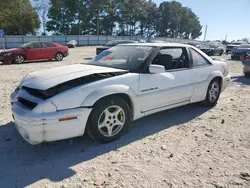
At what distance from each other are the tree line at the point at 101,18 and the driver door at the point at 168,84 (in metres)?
42.9

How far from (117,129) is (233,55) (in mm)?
18336

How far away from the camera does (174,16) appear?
6988 centimetres

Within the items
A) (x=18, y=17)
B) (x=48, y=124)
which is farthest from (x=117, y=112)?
(x=18, y=17)

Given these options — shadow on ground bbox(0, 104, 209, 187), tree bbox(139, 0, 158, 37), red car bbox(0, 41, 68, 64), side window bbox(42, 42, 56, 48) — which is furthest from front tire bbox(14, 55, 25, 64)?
tree bbox(139, 0, 158, 37)

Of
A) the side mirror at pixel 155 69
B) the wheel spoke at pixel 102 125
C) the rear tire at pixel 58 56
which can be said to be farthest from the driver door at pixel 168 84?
the rear tire at pixel 58 56

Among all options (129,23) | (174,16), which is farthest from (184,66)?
(174,16)

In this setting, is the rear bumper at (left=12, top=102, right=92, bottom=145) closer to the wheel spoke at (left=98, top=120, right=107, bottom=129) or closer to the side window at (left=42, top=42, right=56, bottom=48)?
the wheel spoke at (left=98, top=120, right=107, bottom=129)

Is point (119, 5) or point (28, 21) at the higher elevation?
point (119, 5)

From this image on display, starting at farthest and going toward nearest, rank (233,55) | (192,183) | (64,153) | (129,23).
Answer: (129,23)
(233,55)
(64,153)
(192,183)

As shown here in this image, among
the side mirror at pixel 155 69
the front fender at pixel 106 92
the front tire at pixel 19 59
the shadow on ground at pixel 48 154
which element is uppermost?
the side mirror at pixel 155 69

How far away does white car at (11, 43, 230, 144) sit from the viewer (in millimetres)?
2848

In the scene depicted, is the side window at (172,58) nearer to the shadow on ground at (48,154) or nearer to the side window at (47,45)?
the shadow on ground at (48,154)

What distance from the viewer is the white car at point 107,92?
9.34 feet

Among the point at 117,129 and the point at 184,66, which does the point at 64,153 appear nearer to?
the point at 117,129
